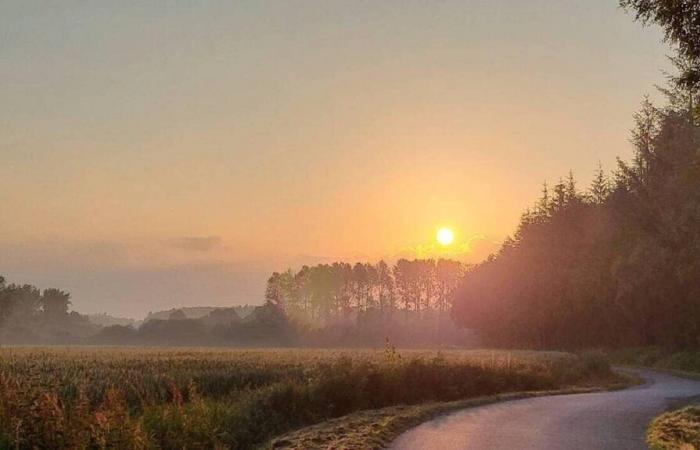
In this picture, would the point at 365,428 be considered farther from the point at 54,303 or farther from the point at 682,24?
the point at 54,303

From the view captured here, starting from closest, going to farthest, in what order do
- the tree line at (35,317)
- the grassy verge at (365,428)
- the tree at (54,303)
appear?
the grassy verge at (365,428)
the tree line at (35,317)
the tree at (54,303)

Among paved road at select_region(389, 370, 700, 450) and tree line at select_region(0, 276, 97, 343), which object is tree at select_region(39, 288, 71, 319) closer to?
tree line at select_region(0, 276, 97, 343)

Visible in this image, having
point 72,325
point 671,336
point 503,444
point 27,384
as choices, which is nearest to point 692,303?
point 671,336

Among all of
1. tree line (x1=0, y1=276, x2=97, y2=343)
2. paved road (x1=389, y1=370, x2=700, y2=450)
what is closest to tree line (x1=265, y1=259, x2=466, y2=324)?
tree line (x1=0, y1=276, x2=97, y2=343)

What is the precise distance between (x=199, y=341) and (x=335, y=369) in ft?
350

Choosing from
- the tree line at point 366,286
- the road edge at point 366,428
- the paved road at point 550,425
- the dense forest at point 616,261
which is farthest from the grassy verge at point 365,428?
the tree line at point 366,286

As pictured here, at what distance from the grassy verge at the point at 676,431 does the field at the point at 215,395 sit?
8.86 meters

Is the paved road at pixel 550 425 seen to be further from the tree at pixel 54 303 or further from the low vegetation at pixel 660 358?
the tree at pixel 54 303

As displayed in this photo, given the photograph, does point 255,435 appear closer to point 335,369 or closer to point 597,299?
point 335,369

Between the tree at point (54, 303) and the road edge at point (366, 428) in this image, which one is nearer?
the road edge at point (366, 428)

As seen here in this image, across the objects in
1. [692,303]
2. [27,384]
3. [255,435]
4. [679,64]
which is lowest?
[255,435]

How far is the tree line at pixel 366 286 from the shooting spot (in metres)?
160

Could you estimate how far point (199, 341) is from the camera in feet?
414

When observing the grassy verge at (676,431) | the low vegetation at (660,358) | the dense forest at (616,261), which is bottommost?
the grassy verge at (676,431)
